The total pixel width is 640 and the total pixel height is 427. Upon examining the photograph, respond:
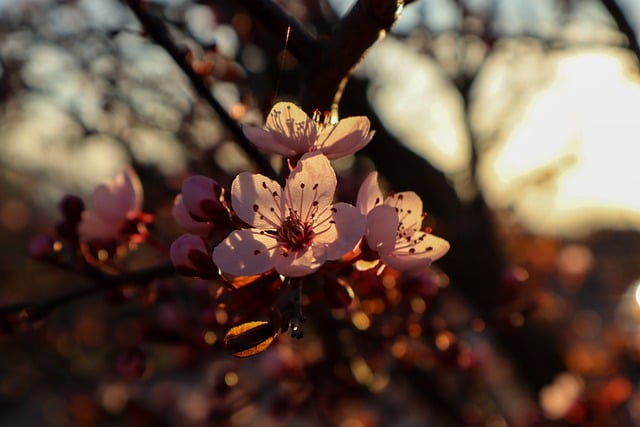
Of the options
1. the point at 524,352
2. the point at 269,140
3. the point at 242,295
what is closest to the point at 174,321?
the point at 242,295

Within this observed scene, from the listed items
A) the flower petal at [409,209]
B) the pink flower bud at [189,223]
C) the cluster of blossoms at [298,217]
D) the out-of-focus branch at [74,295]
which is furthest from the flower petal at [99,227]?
the flower petal at [409,209]

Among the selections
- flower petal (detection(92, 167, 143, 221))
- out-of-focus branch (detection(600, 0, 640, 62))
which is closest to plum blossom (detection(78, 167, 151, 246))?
flower petal (detection(92, 167, 143, 221))

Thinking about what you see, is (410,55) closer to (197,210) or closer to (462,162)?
(462,162)

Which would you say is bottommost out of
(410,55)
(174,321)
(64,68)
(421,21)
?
(64,68)

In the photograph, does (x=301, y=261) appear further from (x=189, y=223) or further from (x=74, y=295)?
(x=74, y=295)

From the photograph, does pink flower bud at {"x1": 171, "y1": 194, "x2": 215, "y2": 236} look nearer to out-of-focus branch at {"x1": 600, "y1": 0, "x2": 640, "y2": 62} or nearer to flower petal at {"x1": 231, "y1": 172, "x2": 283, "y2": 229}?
flower petal at {"x1": 231, "y1": 172, "x2": 283, "y2": 229}

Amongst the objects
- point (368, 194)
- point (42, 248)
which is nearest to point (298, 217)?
point (368, 194)
